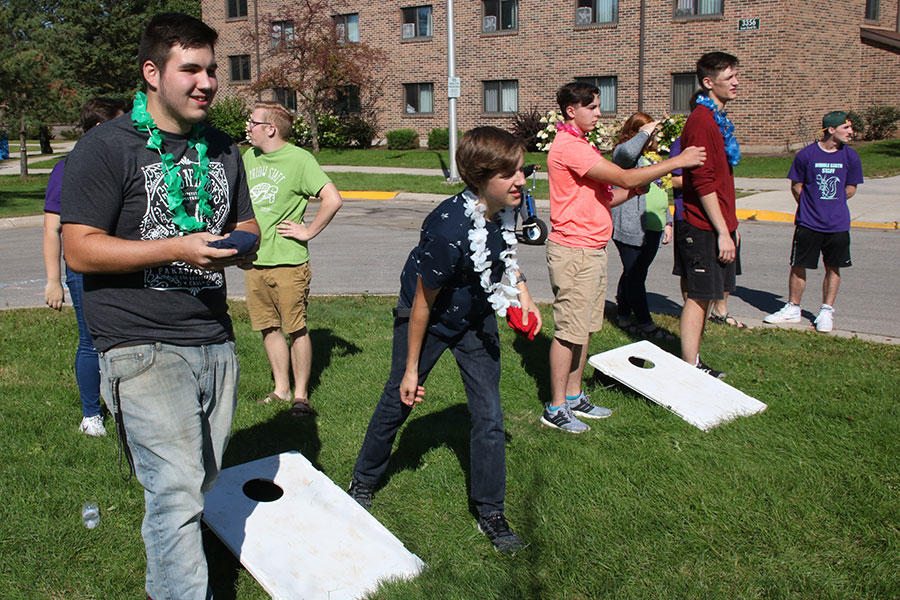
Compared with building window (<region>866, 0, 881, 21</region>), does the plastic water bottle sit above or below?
below

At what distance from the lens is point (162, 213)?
2637mm

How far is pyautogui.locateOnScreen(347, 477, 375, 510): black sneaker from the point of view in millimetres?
3947

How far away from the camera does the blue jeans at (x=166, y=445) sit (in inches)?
105

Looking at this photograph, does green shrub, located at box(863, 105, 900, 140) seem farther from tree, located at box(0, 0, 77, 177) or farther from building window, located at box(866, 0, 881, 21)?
tree, located at box(0, 0, 77, 177)

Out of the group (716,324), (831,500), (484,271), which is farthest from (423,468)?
(716,324)

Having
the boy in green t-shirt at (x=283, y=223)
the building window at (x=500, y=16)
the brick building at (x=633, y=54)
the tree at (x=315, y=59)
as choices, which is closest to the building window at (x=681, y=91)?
the brick building at (x=633, y=54)

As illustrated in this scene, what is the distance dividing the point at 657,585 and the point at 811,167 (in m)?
Answer: 5.55

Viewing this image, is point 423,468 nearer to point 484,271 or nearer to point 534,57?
point 484,271

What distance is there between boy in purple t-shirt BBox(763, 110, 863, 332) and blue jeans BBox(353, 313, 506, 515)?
4.76 metres

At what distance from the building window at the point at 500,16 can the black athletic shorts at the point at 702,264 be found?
83.2ft

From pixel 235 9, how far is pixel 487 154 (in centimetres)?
3596

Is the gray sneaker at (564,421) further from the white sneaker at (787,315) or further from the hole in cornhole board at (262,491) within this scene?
the white sneaker at (787,315)

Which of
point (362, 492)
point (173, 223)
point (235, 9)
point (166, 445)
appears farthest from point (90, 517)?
point (235, 9)

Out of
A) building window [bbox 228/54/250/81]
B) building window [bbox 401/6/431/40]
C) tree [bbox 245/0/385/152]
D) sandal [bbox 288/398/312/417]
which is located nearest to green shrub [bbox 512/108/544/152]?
building window [bbox 401/6/431/40]
